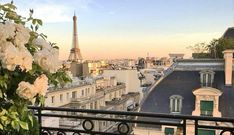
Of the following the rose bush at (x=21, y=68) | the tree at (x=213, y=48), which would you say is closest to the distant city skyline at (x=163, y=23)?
the tree at (x=213, y=48)

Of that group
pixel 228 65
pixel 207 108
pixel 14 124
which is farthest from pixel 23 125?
pixel 228 65

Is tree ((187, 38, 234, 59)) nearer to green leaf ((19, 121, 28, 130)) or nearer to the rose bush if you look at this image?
the rose bush

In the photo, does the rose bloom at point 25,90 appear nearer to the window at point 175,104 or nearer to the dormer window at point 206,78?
the window at point 175,104

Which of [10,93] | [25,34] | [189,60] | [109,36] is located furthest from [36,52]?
[109,36]

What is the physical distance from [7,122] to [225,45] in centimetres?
1465

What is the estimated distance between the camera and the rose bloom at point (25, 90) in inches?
48.7

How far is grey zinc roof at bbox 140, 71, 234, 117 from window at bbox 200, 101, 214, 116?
0.34 m

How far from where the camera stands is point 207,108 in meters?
9.71

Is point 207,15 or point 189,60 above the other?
point 207,15

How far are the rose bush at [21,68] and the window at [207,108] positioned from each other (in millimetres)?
8868

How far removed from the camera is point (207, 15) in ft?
53.0

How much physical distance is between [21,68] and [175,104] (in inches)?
366

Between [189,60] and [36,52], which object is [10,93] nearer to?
[36,52]

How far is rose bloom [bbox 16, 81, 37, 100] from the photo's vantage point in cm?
124
